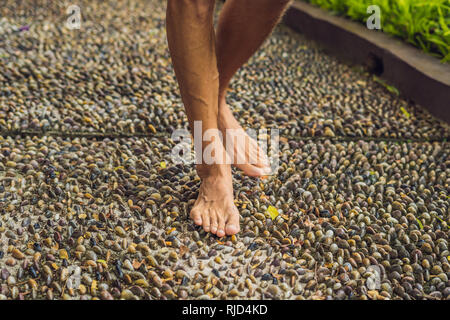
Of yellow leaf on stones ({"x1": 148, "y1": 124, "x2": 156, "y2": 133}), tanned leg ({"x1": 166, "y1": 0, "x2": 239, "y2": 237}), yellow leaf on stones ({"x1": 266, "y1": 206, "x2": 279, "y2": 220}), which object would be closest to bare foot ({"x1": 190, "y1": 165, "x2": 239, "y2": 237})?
tanned leg ({"x1": 166, "y1": 0, "x2": 239, "y2": 237})

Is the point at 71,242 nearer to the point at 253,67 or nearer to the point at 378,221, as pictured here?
the point at 378,221

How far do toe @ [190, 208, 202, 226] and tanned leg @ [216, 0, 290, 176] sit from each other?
424mm

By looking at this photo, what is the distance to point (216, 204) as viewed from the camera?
1968mm

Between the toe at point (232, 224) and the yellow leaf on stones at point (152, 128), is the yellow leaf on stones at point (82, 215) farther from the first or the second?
the yellow leaf on stones at point (152, 128)

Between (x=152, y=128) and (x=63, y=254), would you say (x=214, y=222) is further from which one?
(x=152, y=128)

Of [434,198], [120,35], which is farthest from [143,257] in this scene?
[120,35]

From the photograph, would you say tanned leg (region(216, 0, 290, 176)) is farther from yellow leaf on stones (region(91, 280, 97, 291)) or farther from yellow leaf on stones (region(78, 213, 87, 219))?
yellow leaf on stones (region(91, 280, 97, 291))

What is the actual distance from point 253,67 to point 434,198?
1801mm

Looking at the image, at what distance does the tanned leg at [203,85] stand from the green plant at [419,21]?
1.73 m

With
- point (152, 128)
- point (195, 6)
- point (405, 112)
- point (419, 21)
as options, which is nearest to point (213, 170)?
point (195, 6)

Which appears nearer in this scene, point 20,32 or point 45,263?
point 45,263

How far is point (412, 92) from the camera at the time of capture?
305 centimetres

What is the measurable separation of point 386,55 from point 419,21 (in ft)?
0.98

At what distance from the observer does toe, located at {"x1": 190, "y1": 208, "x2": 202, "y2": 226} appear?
1925mm
